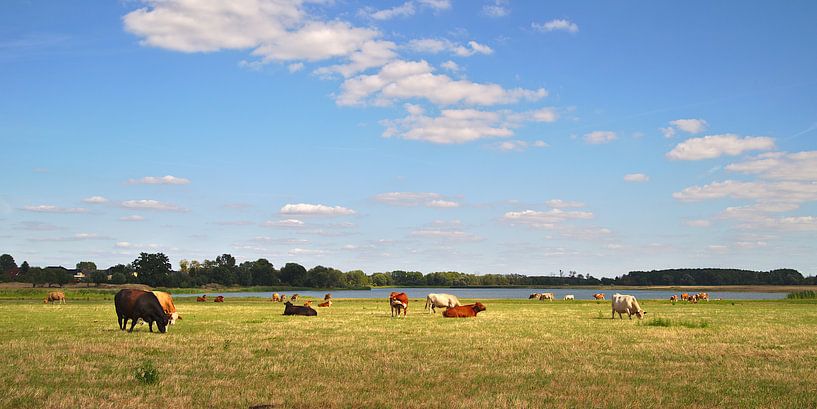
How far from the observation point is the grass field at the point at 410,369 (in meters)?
12.0

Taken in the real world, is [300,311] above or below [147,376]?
above

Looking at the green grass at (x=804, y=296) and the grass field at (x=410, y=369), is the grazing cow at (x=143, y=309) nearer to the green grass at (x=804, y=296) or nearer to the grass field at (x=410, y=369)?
the grass field at (x=410, y=369)

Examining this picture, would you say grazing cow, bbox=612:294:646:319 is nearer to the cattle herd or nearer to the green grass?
the cattle herd

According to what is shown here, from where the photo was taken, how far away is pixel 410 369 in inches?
604

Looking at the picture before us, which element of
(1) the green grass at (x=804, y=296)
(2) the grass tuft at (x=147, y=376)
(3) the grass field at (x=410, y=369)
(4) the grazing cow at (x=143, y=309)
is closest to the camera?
(3) the grass field at (x=410, y=369)

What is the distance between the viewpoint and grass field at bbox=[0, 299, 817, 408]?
12.0 m

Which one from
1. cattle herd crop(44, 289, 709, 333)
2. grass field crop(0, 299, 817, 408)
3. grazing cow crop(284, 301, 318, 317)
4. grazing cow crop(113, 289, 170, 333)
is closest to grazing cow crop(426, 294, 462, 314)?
cattle herd crop(44, 289, 709, 333)

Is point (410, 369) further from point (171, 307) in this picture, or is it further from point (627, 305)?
point (627, 305)

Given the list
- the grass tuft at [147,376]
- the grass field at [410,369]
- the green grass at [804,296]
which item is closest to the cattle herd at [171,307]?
the grass field at [410,369]

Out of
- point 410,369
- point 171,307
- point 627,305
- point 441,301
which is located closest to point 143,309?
point 171,307

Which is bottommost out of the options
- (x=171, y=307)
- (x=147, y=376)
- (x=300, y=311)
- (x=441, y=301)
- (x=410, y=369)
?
(x=410, y=369)

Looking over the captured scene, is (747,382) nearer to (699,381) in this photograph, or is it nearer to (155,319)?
(699,381)

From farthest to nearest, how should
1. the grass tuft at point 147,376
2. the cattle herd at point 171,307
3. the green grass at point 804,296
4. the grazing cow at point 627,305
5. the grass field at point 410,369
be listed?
the green grass at point 804,296
the grazing cow at point 627,305
the cattle herd at point 171,307
the grass tuft at point 147,376
the grass field at point 410,369

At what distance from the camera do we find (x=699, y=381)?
46.4ft
